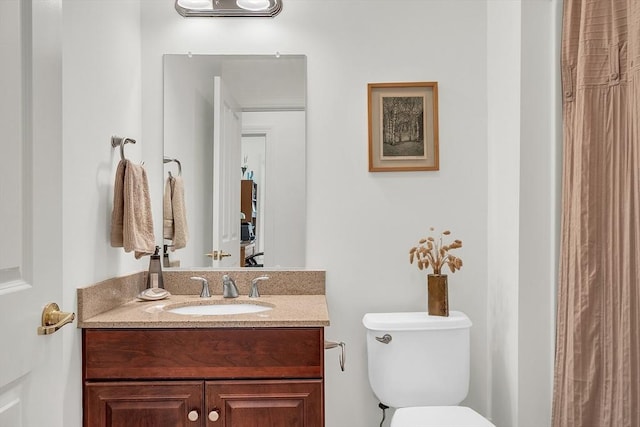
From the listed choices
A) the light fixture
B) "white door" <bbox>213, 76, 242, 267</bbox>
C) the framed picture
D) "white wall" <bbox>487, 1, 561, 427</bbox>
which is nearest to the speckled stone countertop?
"white door" <bbox>213, 76, 242, 267</bbox>

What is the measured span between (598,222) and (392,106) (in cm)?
102

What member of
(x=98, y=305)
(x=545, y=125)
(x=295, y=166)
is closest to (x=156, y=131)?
(x=295, y=166)

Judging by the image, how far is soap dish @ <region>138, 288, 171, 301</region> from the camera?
2135 mm

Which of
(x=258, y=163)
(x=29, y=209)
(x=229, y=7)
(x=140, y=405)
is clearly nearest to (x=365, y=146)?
(x=258, y=163)

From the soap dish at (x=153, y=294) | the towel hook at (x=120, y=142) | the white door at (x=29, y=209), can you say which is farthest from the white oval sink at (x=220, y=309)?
the white door at (x=29, y=209)

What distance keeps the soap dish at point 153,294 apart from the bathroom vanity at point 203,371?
0.36 metres

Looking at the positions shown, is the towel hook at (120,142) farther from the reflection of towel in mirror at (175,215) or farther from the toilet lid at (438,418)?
the toilet lid at (438,418)

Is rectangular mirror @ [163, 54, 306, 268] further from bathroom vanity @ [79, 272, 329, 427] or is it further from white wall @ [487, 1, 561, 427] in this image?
white wall @ [487, 1, 561, 427]

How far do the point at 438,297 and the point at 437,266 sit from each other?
5.3 inches

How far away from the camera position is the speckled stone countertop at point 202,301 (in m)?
1.76

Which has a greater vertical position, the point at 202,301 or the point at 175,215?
the point at 175,215

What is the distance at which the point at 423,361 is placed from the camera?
2.02m

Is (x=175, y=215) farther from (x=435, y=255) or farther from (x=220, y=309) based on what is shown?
(x=435, y=255)

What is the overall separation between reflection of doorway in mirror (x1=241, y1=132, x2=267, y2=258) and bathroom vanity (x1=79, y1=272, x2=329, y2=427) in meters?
0.64
